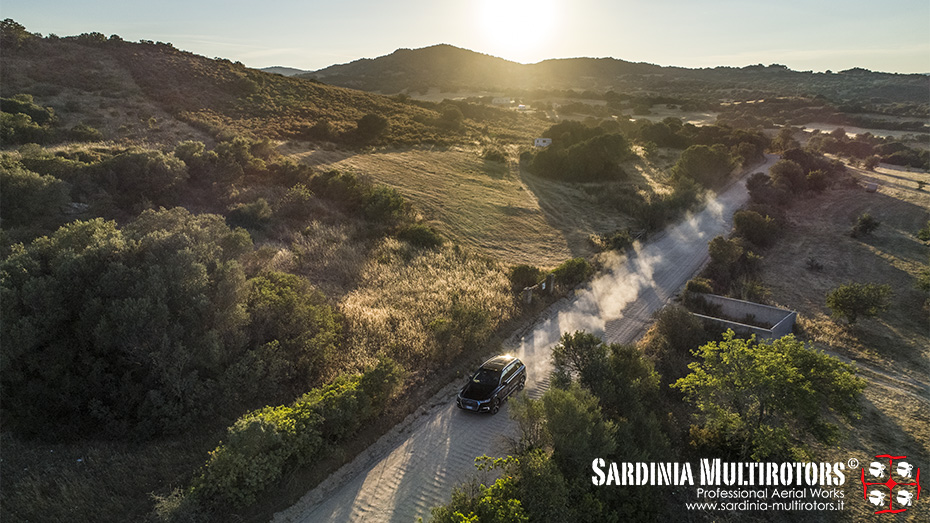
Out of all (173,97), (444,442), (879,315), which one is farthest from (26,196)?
(879,315)

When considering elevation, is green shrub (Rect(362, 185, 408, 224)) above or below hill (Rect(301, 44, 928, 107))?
below

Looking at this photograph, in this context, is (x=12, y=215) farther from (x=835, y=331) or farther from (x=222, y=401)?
(x=835, y=331)

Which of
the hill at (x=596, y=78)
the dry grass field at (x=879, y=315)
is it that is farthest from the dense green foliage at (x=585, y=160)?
the hill at (x=596, y=78)

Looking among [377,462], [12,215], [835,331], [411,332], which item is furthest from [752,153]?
[12,215]

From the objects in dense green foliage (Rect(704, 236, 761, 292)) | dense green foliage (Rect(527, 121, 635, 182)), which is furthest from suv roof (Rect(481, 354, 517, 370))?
dense green foliage (Rect(527, 121, 635, 182))

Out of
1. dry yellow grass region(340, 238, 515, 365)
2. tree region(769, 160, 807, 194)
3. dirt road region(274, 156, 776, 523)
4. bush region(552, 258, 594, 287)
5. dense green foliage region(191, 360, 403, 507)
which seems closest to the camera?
dense green foliage region(191, 360, 403, 507)

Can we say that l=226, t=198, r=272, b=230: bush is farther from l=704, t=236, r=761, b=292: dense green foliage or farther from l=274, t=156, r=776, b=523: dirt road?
l=704, t=236, r=761, b=292: dense green foliage

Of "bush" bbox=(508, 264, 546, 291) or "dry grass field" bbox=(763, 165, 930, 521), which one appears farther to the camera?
"bush" bbox=(508, 264, 546, 291)
